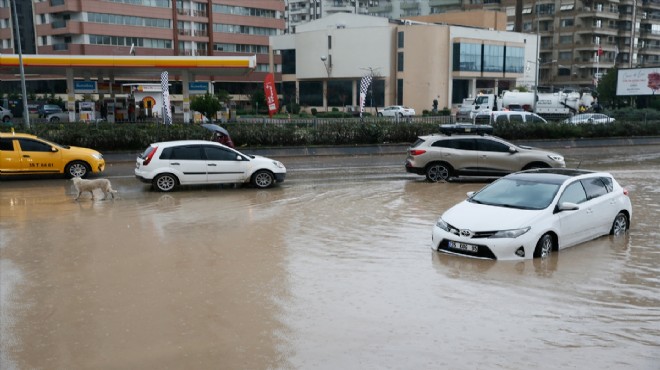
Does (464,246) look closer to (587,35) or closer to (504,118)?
(504,118)

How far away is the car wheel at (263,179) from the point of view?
18.7m

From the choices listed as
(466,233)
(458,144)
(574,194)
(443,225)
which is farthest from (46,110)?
(574,194)

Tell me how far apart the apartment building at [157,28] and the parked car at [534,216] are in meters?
70.8

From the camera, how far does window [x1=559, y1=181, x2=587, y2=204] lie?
1109cm

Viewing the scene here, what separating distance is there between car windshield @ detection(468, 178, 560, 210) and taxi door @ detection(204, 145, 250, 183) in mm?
8571

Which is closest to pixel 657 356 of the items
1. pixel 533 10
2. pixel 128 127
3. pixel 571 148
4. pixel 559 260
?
pixel 559 260

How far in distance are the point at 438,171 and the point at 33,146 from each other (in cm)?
1262

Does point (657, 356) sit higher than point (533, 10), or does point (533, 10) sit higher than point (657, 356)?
point (533, 10)

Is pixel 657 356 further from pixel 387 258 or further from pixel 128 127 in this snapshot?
pixel 128 127

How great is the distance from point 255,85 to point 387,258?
81.8 metres

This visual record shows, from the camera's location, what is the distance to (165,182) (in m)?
18.0

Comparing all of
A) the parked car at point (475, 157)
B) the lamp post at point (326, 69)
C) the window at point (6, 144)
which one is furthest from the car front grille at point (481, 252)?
the lamp post at point (326, 69)

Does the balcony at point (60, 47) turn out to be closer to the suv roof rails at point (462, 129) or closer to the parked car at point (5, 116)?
the parked car at point (5, 116)

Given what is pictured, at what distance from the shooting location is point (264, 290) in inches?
351
